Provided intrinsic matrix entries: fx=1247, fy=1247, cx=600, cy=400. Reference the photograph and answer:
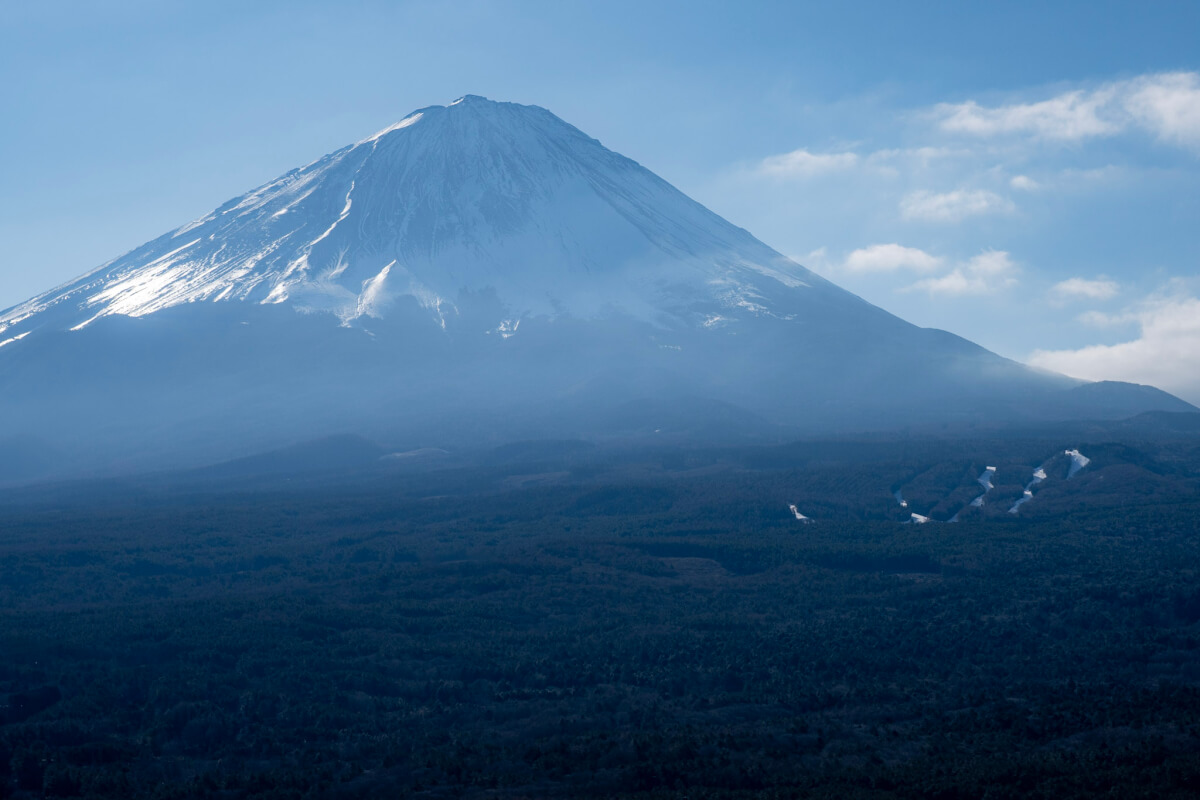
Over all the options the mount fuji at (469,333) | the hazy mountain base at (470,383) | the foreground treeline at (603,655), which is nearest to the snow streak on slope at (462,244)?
the mount fuji at (469,333)

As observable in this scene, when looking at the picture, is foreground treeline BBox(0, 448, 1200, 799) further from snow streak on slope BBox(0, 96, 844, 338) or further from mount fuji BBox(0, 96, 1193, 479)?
snow streak on slope BBox(0, 96, 844, 338)

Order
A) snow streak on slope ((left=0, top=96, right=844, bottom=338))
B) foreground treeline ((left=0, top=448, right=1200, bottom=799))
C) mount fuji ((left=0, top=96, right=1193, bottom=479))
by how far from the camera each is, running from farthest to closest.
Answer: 1. snow streak on slope ((left=0, top=96, right=844, bottom=338))
2. mount fuji ((left=0, top=96, right=1193, bottom=479))
3. foreground treeline ((left=0, top=448, right=1200, bottom=799))

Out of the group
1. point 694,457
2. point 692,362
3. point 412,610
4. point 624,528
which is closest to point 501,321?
point 692,362

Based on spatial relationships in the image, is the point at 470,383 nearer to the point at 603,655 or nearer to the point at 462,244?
the point at 462,244

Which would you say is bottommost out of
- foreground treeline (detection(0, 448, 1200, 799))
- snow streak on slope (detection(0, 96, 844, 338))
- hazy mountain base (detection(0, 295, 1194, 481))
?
foreground treeline (detection(0, 448, 1200, 799))

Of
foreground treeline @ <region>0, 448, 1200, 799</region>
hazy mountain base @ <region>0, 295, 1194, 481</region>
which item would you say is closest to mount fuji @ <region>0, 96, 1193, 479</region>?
→ hazy mountain base @ <region>0, 295, 1194, 481</region>

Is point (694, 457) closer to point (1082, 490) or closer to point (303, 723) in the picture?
point (1082, 490)

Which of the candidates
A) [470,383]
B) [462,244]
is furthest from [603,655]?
[462,244]
